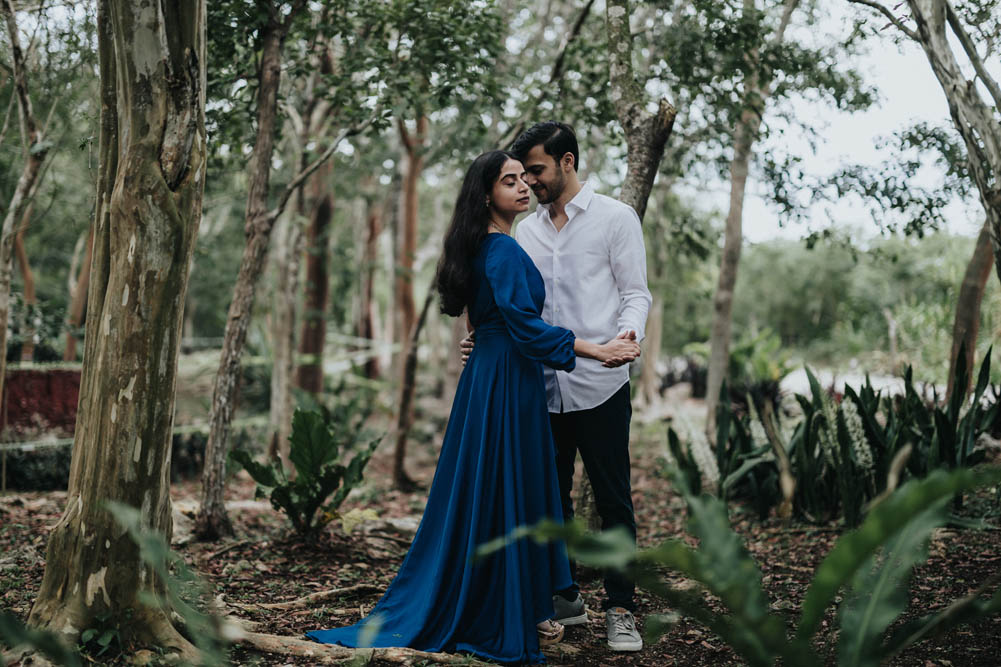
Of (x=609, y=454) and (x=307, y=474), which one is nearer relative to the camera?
(x=609, y=454)

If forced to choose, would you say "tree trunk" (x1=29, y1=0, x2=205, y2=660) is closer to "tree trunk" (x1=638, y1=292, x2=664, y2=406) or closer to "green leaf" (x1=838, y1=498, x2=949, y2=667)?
"green leaf" (x1=838, y1=498, x2=949, y2=667)

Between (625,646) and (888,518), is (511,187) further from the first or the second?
(888,518)

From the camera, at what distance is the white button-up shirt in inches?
132

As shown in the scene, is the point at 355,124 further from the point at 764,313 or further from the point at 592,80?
the point at 764,313

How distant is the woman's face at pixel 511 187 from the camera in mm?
3273

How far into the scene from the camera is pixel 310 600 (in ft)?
12.2

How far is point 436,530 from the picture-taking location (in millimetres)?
3369

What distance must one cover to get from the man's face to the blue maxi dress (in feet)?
1.35

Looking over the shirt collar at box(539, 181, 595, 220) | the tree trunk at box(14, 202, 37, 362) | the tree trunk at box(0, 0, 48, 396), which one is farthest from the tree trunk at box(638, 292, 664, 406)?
Answer: the shirt collar at box(539, 181, 595, 220)

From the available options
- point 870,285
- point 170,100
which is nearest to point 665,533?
point 170,100

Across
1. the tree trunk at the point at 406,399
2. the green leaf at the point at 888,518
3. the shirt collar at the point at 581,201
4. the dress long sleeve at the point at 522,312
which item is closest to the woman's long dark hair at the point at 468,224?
the dress long sleeve at the point at 522,312

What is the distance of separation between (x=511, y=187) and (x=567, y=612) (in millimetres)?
1816

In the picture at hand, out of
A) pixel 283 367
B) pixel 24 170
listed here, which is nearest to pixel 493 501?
pixel 24 170

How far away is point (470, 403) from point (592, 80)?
400 cm
